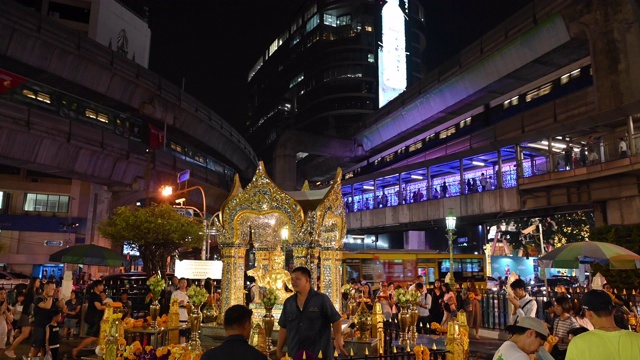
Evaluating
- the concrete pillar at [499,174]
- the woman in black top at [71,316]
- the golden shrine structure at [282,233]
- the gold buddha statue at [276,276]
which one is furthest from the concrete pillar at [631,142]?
the woman in black top at [71,316]

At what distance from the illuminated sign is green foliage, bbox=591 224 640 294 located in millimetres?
44475

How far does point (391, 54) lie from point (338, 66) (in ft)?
65.4

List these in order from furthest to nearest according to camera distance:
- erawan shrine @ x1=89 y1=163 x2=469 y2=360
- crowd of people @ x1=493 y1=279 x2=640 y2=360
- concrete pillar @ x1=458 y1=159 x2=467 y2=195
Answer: concrete pillar @ x1=458 y1=159 x2=467 y2=195
erawan shrine @ x1=89 y1=163 x2=469 y2=360
crowd of people @ x1=493 y1=279 x2=640 y2=360

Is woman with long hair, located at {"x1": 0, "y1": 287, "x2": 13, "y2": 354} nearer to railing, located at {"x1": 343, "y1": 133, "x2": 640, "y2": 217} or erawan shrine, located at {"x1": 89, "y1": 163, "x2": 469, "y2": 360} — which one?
erawan shrine, located at {"x1": 89, "y1": 163, "x2": 469, "y2": 360}

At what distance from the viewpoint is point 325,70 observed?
8106cm

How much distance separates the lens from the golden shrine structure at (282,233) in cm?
1017

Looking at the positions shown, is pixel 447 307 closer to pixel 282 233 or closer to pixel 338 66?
pixel 282 233

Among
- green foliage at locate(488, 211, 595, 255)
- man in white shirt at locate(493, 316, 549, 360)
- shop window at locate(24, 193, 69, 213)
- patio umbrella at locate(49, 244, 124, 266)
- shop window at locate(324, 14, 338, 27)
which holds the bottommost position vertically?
man in white shirt at locate(493, 316, 549, 360)

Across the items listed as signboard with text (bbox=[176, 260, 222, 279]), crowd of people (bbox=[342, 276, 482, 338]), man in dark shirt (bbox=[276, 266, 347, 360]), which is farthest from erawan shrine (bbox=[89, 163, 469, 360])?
man in dark shirt (bbox=[276, 266, 347, 360])

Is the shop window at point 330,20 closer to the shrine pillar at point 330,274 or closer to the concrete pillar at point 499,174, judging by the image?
the concrete pillar at point 499,174

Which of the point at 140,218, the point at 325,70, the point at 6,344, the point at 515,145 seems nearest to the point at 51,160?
the point at 140,218

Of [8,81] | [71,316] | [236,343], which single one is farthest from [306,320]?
[8,81]

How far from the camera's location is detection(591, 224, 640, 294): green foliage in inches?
689

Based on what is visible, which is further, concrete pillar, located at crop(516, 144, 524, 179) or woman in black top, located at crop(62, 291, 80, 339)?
concrete pillar, located at crop(516, 144, 524, 179)
